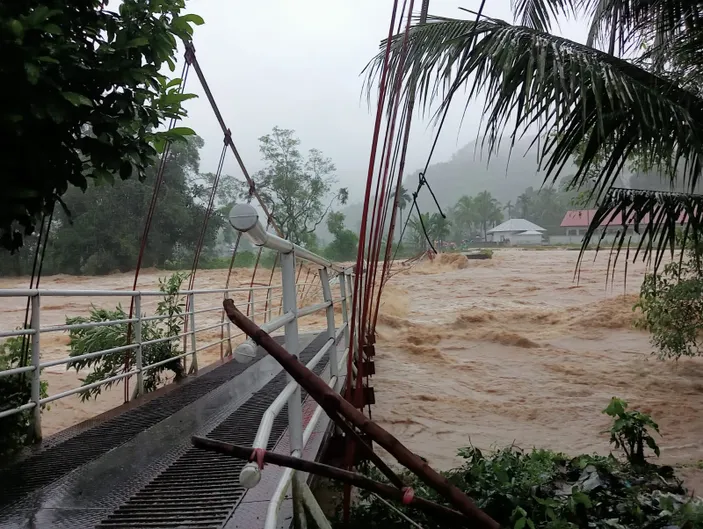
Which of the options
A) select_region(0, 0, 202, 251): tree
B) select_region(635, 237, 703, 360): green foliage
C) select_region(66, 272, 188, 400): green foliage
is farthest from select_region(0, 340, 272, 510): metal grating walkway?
select_region(635, 237, 703, 360): green foliage

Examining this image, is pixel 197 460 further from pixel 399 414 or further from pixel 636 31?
pixel 399 414

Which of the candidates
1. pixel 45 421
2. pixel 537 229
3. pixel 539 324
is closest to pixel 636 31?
pixel 45 421

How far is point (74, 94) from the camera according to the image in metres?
2.06

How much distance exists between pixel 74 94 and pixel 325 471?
1725mm

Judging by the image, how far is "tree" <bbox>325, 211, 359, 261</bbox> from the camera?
3569cm

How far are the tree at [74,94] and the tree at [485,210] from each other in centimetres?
6574

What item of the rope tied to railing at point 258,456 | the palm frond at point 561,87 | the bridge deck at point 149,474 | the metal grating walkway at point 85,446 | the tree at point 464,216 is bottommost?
the metal grating walkway at point 85,446

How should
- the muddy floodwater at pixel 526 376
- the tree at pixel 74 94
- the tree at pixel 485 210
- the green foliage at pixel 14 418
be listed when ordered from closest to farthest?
the tree at pixel 74 94, the green foliage at pixel 14 418, the muddy floodwater at pixel 526 376, the tree at pixel 485 210

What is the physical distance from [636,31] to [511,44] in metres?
1.50

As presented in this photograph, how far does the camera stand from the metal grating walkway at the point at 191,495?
1.86 m

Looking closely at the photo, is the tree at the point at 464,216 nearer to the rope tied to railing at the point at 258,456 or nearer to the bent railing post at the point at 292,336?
the bent railing post at the point at 292,336

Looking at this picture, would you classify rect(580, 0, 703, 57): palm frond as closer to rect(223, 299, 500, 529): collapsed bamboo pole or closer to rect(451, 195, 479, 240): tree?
rect(223, 299, 500, 529): collapsed bamboo pole

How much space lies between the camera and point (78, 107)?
7.27 ft

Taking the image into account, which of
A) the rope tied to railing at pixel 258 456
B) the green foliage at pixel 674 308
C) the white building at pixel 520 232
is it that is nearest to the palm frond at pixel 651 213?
the rope tied to railing at pixel 258 456
